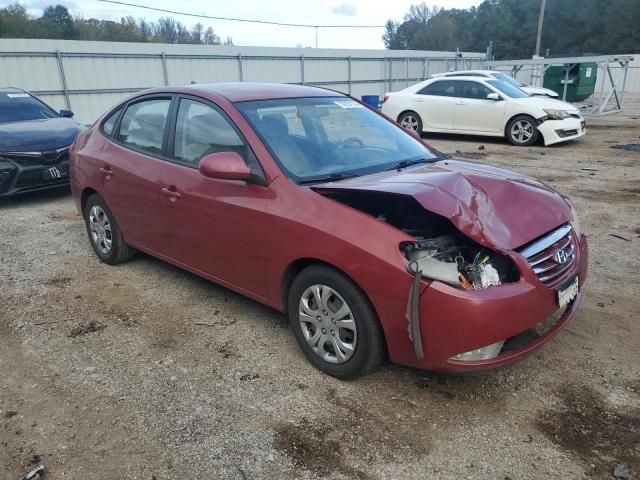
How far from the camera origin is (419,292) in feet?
8.54

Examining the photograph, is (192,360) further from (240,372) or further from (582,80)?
(582,80)

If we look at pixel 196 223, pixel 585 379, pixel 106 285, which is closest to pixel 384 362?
pixel 585 379

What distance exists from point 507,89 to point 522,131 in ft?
3.69

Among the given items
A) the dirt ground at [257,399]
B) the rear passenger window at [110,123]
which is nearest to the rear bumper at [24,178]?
the rear passenger window at [110,123]

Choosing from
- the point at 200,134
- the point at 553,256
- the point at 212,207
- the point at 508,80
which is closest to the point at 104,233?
the point at 200,134

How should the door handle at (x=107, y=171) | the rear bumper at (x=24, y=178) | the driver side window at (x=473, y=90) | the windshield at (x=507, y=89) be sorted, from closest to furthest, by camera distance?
1. the door handle at (x=107, y=171)
2. the rear bumper at (x=24, y=178)
3. the windshield at (x=507, y=89)
4. the driver side window at (x=473, y=90)

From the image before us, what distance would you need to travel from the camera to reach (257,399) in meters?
3.00

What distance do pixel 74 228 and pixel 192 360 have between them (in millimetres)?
3719

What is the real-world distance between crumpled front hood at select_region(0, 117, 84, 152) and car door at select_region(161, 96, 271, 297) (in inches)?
166

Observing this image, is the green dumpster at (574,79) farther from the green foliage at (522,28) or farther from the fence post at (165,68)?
the green foliage at (522,28)

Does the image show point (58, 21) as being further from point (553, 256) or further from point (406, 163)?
point (553, 256)

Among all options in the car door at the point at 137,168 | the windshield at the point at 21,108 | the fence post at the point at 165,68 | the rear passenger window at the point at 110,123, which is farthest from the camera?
the fence post at the point at 165,68

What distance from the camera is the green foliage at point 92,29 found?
43906mm

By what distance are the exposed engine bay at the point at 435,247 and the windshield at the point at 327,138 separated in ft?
1.46
